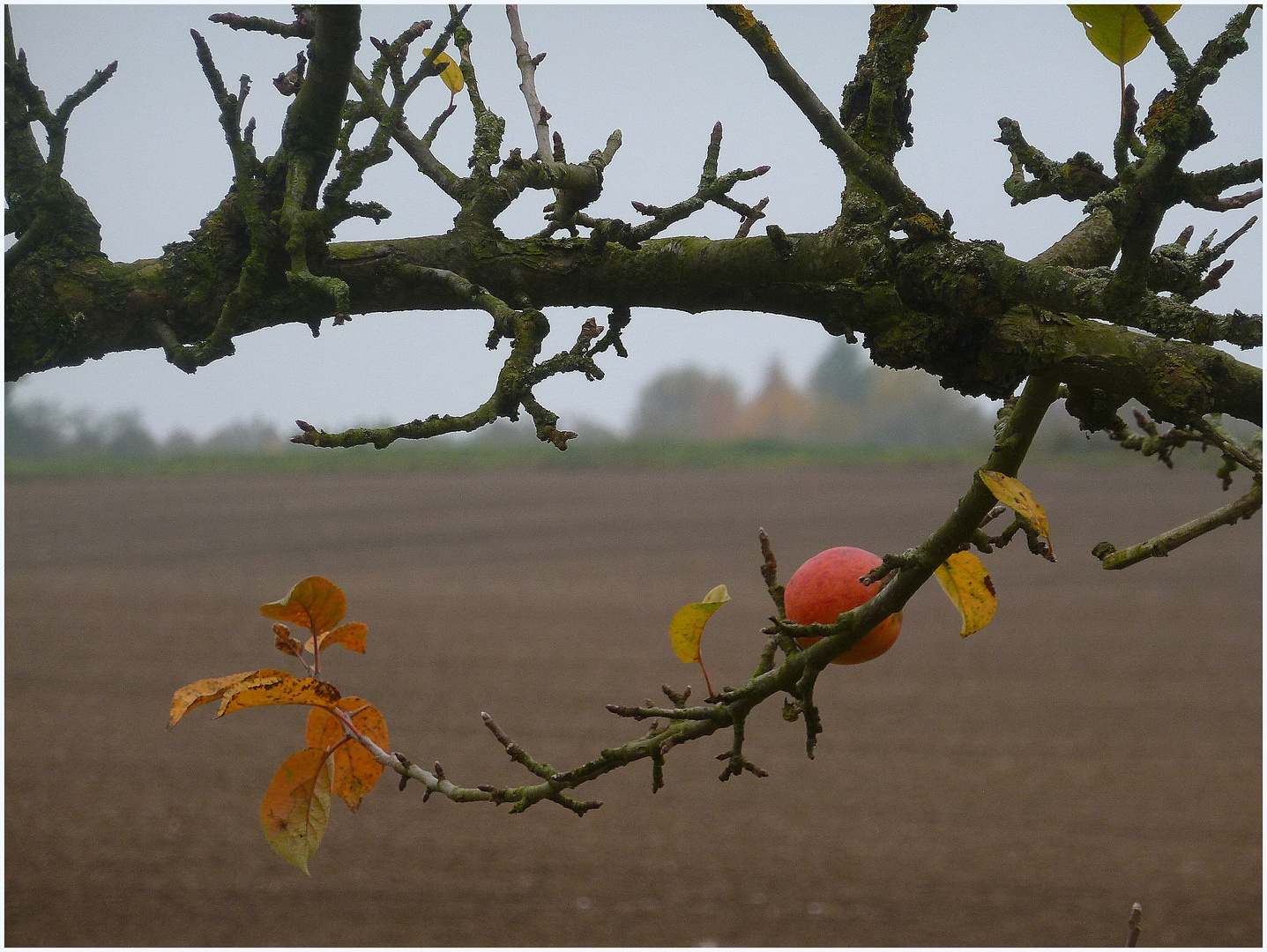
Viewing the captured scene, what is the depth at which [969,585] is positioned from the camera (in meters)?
1.39

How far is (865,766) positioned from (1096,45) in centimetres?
996

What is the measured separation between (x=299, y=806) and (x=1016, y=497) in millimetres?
896

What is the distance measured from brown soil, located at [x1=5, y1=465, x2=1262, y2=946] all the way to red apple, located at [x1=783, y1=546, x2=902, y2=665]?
679cm

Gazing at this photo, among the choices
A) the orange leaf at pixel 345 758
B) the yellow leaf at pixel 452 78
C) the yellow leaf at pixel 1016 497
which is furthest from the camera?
the yellow leaf at pixel 452 78

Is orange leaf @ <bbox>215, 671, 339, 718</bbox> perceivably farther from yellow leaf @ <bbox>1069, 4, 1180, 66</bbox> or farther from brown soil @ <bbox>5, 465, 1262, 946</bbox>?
brown soil @ <bbox>5, 465, 1262, 946</bbox>

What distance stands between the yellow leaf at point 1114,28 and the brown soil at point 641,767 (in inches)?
291

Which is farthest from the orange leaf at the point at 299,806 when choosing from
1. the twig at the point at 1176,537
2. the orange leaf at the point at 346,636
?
the twig at the point at 1176,537

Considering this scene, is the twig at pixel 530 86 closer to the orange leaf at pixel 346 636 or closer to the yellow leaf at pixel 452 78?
the yellow leaf at pixel 452 78

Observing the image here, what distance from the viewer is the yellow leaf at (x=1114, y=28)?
117 cm

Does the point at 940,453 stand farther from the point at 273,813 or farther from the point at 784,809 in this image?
the point at 273,813

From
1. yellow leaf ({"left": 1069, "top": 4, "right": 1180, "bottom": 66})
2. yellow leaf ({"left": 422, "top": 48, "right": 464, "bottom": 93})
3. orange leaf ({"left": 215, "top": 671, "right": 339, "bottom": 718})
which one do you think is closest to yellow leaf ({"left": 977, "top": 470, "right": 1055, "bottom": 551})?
yellow leaf ({"left": 1069, "top": 4, "right": 1180, "bottom": 66})

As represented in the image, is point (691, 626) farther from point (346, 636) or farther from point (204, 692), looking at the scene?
point (204, 692)

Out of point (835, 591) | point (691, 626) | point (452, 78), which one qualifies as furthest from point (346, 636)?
point (452, 78)

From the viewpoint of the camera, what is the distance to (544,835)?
924cm
